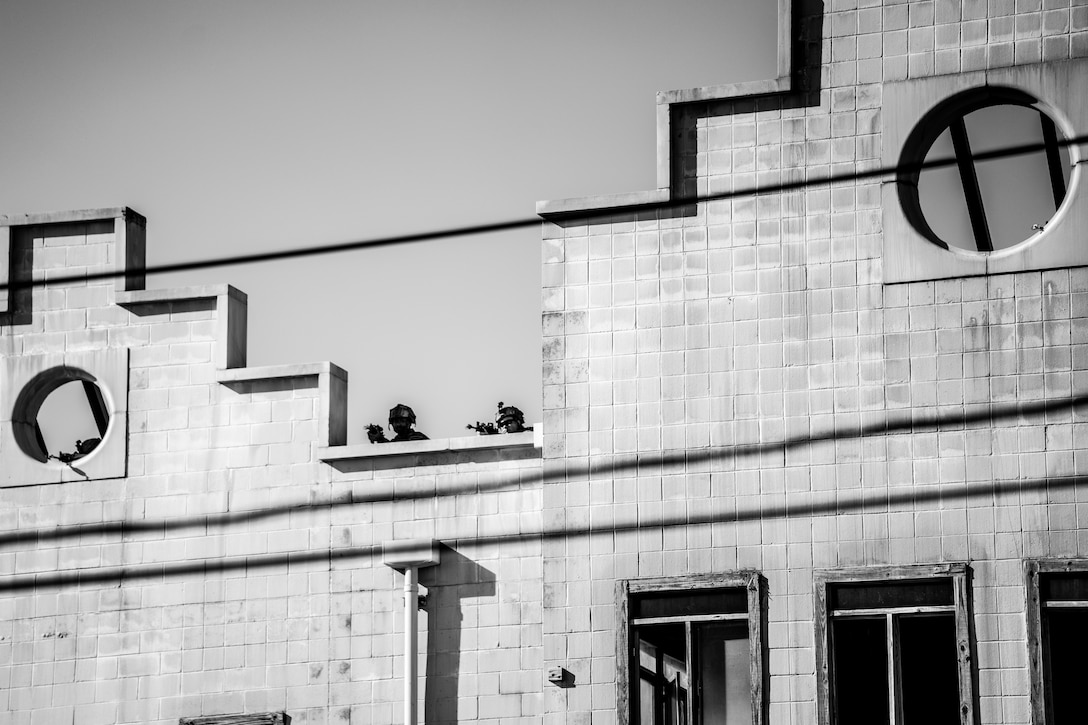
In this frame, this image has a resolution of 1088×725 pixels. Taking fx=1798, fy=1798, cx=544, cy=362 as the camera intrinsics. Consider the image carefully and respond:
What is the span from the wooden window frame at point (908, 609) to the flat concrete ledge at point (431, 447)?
3534 mm

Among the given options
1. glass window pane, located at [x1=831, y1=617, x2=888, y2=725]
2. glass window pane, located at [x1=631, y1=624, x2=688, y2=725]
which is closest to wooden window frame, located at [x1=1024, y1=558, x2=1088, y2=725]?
glass window pane, located at [x1=831, y1=617, x2=888, y2=725]

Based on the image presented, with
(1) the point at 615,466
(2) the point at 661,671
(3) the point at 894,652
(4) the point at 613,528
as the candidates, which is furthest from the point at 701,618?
(3) the point at 894,652

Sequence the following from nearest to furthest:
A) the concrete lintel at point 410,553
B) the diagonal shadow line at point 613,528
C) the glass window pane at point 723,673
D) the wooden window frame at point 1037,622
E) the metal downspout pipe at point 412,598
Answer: the wooden window frame at point 1037,622 → the diagonal shadow line at point 613,528 → the glass window pane at point 723,673 → the metal downspout pipe at point 412,598 → the concrete lintel at point 410,553

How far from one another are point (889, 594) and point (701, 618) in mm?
1848

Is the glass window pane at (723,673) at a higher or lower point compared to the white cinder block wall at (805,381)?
lower

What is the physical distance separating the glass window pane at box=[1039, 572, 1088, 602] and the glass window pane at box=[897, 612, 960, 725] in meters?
0.91

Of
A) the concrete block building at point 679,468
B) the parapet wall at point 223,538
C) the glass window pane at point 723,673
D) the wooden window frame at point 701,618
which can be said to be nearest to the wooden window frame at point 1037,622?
the concrete block building at point 679,468

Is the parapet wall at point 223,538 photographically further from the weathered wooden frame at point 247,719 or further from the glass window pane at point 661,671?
the glass window pane at point 661,671

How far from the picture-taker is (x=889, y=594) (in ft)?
56.8

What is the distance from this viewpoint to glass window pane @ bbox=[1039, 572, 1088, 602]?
1677 centimetres

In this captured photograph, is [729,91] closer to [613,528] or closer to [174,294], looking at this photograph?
[613,528]

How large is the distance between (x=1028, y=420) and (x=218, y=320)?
8878mm

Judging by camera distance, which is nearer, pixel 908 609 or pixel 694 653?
pixel 908 609

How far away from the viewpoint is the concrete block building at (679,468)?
17234mm
